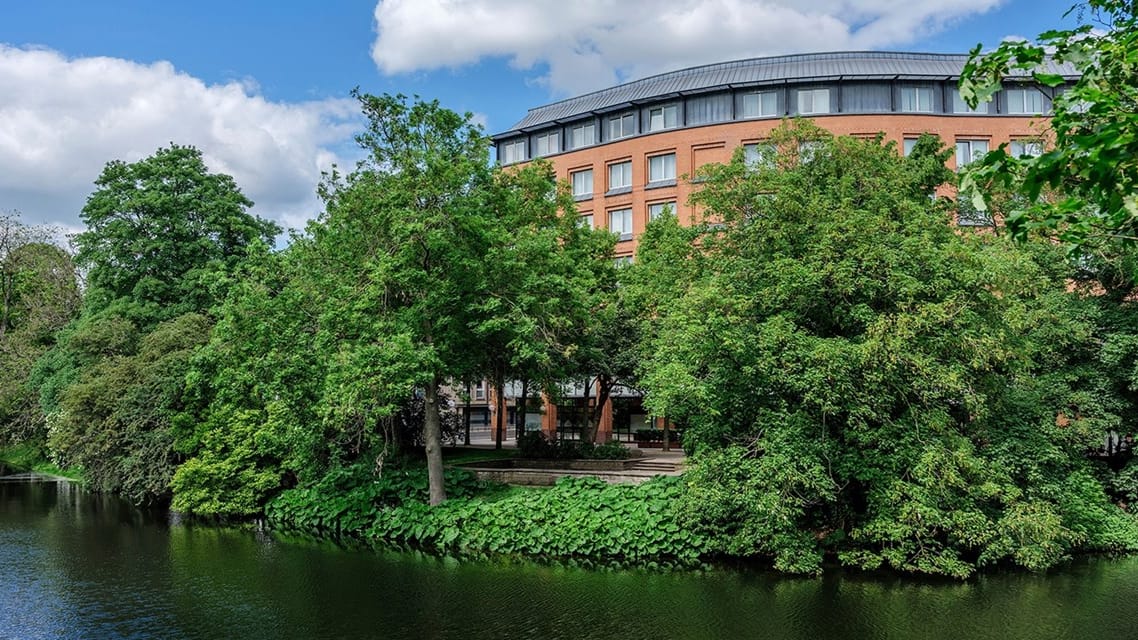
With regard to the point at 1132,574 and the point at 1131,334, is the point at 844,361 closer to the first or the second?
the point at 1132,574

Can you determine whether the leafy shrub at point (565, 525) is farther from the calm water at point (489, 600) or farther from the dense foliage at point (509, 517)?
the calm water at point (489, 600)

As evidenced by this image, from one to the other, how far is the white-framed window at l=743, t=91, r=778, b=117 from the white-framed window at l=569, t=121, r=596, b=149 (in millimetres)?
10561

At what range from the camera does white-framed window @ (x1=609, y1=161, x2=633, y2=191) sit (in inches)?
2092

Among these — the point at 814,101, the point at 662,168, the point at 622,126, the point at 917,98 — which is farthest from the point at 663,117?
the point at 917,98

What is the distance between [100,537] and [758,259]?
2181cm

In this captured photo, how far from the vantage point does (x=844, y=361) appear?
19.1 meters

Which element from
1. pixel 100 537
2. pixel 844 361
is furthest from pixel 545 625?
pixel 100 537

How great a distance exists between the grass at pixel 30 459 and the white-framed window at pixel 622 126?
37.3 m

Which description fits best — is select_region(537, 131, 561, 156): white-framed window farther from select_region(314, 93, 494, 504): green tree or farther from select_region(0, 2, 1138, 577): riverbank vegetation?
select_region(314, 93, 494, 504): green tree

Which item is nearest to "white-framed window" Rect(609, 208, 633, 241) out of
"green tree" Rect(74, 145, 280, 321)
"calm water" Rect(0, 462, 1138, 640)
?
"green tree" Rect(74, 145, 280, 321)

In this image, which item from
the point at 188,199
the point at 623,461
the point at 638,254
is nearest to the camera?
the point at 623,461

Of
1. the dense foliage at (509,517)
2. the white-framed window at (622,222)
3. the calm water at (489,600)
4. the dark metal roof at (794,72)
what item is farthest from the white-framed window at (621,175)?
the calm water at (489,600)

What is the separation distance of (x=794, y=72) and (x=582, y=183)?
1517 centimetres

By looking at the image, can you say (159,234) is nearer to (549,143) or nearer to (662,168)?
(549,143)
